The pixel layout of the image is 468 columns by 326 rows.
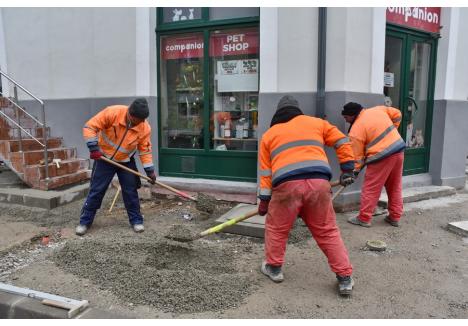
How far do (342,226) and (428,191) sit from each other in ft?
7.36

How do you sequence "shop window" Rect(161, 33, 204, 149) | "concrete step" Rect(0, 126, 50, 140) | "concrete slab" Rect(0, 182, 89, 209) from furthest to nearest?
1. "concrete step" Rect(0, 126, 50, 140)
2. "shop window" Rect(161, 33, 204, 149)
3. "concrete slab" Rect(0, 182, 89, 209)

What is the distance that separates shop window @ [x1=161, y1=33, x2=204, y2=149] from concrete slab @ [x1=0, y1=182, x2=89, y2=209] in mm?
1674

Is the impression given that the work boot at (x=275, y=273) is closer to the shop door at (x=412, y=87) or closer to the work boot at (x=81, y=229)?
the work boot at (x=81, y=229)

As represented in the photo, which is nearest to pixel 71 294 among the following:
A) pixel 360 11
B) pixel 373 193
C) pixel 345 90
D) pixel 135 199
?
pixel 135 199

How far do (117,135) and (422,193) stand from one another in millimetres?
4788

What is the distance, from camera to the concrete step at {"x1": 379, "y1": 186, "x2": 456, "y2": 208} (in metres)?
6.10

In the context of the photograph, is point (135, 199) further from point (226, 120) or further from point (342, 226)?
point (342, 226)

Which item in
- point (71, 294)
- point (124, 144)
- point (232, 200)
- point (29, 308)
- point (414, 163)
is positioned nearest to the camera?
point (29, 308)

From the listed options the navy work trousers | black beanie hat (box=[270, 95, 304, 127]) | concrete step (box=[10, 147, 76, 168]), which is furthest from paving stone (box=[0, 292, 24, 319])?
concrete step (box=[10, 147, 76, 168])

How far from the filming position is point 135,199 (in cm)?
507

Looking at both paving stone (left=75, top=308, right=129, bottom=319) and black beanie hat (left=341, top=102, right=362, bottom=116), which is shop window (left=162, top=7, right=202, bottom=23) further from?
paving stone (left=75, top=308, right=129, bottom=319)

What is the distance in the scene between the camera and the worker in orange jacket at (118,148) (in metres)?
4.61

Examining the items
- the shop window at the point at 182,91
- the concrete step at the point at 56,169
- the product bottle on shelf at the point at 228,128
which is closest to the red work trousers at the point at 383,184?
the product bottle on shelf at the point at 228,128

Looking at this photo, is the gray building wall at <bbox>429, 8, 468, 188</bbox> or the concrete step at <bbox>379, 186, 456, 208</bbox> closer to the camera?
the concrete step at <bbox>379, 186, 456, 208</bbox>
